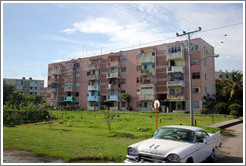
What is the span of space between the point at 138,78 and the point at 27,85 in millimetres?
59209

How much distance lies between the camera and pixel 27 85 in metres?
88.8

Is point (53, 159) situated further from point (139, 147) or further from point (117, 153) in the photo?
point (139, 147)

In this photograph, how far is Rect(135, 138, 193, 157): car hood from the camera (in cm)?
638

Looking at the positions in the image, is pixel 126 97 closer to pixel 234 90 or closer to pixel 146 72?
pixel 146 72

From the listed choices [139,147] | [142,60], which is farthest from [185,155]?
[142,60]

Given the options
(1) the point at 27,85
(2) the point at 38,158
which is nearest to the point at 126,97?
(2) the point at 38,158

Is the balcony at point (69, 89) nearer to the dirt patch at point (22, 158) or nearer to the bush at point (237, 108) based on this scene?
the bush at point (237, 108)

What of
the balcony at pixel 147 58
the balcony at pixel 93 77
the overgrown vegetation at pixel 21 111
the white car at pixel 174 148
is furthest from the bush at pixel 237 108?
the balcony at pixel 93 77

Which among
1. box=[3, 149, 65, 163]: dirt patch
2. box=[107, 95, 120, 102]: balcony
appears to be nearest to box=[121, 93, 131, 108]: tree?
box=[107, 95, 120, 102]: balcony

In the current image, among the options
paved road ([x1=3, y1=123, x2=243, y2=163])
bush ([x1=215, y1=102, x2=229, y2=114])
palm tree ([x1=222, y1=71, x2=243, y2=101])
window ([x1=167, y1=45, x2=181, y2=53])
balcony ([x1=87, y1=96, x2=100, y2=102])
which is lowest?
paved road ([x1=3, y1=123, x2=243, y2=163])

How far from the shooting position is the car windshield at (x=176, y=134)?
7.36 metres

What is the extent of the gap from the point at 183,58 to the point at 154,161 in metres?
37.2

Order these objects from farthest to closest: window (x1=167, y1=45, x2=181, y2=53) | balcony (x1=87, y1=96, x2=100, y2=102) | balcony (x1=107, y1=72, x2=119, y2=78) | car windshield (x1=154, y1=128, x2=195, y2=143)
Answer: balcony (x1=87, y1=96, x2=100, y2=102)
balcony (x1=107, y1=72, x2=119, y2=78)
window (x1=167, y1=45, x2=181, y2=53)
car windshield (x1=154, y1=128, x2=195, y2=143)

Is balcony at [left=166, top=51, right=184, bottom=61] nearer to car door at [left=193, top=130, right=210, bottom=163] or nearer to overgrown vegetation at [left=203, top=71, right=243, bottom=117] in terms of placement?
overgrown vegetation at [left=203, top=71, right=243, bottom=117]
